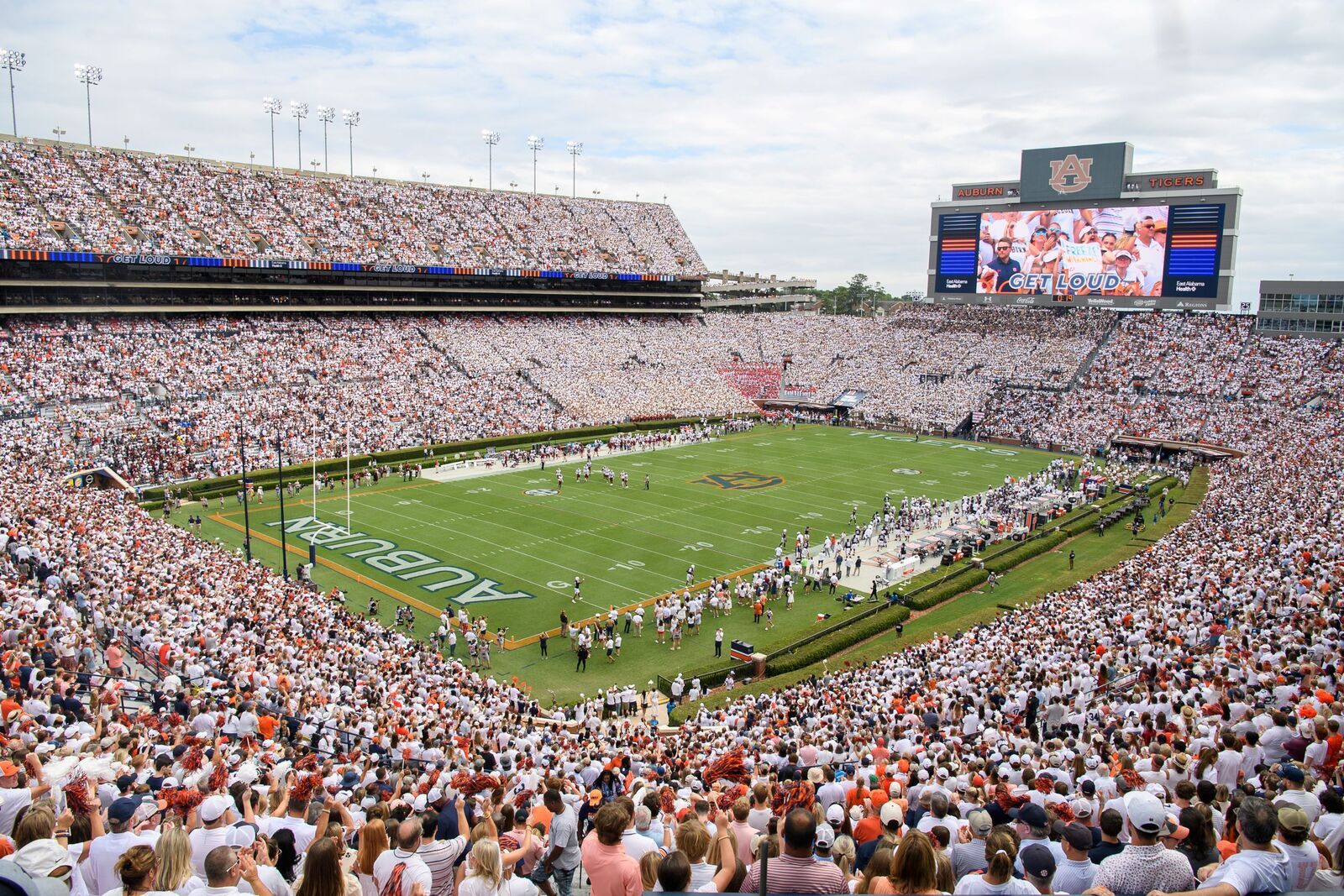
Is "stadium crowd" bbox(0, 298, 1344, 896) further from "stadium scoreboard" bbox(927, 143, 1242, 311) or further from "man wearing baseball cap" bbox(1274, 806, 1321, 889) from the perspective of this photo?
"stadium scoreboard" bbox(927, 143, 1242, 311)

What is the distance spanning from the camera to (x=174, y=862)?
4445 millimetres

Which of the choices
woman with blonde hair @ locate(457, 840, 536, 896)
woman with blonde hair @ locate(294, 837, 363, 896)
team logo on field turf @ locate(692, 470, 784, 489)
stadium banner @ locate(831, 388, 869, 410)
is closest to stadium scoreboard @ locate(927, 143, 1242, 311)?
stadium banner @ locate(831, 388, 869, 410)

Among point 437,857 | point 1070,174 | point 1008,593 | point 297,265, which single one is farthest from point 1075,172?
point 437,857

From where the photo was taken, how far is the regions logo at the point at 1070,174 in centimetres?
6356

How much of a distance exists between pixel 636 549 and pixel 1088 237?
4752cm

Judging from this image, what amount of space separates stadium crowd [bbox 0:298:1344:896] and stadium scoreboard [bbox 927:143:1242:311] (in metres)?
28.1

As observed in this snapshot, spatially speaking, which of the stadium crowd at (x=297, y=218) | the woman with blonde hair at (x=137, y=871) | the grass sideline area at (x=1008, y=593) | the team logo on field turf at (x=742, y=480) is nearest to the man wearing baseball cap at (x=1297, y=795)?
the woman with blonde hair at (x=137, y=871)

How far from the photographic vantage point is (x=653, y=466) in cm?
4784

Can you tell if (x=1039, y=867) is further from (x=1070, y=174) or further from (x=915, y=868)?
(x=1070, y=174)

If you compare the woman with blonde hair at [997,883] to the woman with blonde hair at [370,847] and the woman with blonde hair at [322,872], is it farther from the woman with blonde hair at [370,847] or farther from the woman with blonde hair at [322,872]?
the woman with blonde hair at [370,847]

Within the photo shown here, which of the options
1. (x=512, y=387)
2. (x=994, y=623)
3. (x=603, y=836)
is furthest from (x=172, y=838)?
(x=512, y=387)

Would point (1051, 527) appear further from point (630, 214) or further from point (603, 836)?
point (630, 214)

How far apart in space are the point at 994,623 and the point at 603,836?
20512mm

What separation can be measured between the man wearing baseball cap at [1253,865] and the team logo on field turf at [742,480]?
3796cm
